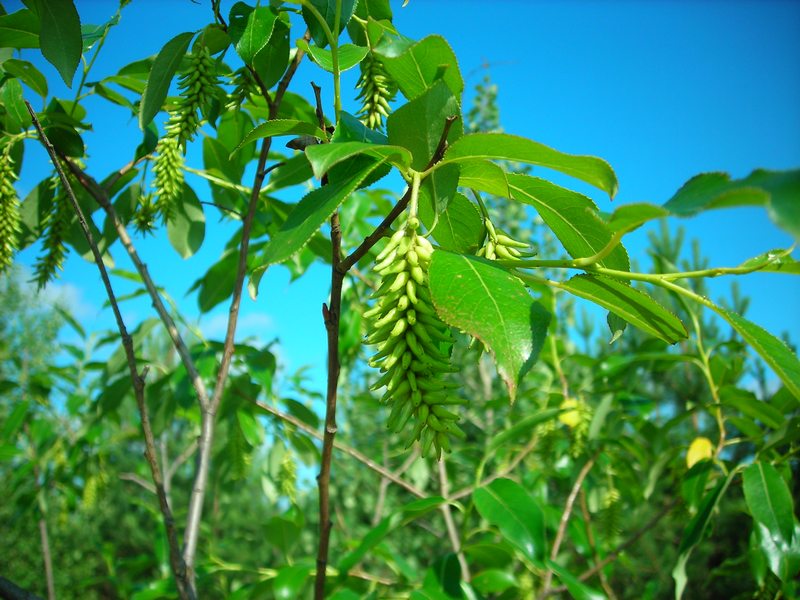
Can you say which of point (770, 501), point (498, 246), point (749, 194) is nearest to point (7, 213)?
point (498, 246)

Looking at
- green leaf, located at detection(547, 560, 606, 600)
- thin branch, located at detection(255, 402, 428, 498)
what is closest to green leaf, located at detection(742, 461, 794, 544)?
green leaf, located at detection(547, 560, 606, 600)

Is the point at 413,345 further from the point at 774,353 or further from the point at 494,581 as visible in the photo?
the point at 494,581

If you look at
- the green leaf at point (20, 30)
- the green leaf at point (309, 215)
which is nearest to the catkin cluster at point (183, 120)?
the green leaf at point (20, 30)

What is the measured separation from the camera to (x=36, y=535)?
1075 cm

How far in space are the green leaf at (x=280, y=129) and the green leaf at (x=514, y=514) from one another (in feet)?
2.59

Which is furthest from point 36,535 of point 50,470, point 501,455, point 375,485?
point 501,455

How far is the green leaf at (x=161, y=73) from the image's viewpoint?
100cm

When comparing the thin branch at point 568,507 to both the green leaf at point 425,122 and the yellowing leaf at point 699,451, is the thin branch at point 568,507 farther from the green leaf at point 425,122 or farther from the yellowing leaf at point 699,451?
the green leaf at point 425,122

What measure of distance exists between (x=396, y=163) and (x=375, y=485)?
6.61 metres

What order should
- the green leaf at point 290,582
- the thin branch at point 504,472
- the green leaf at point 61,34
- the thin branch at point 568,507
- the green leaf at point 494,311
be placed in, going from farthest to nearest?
the thin branch at point 568,507, the thin branch at point 504,472, the green leaf at point 290,582, the green leaf at point 61,34, the green leaf at point 494,311

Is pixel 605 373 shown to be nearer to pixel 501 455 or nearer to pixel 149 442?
pixel 501 455

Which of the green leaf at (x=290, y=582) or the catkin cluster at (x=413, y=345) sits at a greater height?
the catkin cluster at (x=413, y=345)

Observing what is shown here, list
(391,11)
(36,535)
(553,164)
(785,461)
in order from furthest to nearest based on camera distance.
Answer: (36,535), (785,461), (391,11), (553,164)

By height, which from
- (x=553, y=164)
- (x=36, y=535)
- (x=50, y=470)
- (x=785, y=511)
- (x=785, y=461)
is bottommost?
(x=785, y=511)
